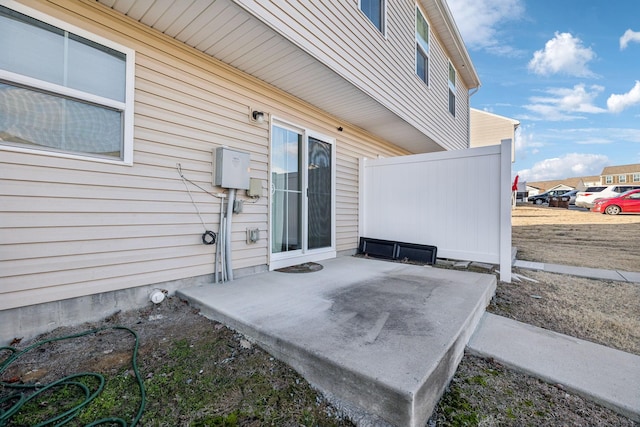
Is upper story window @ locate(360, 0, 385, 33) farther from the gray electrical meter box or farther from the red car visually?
the red car

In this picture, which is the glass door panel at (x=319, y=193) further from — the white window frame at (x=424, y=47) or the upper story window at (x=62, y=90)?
the white window frame at (x=424, y=47)

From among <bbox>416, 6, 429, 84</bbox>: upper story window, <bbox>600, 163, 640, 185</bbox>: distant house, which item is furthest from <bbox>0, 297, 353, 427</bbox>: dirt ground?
<bbox>600, 163, 640, 185</bbox>: distant house

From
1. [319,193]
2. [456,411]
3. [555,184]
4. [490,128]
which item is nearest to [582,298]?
[456,411]

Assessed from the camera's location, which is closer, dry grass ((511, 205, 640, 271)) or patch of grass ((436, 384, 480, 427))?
patch of grass ((436, 384, 480, 427))

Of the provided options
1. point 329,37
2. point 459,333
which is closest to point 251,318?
point 459,333

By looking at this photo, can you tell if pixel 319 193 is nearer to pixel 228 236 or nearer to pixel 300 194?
pixel 300 194

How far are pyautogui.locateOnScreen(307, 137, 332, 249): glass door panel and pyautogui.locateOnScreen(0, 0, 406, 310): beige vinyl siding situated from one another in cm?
94

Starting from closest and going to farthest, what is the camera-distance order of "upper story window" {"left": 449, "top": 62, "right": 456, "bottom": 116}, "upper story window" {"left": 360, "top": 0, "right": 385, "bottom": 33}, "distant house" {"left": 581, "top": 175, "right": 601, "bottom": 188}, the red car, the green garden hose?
the green garden hose → "upper story window" {"left": 360, "top": 0, "right": 385, "bottom": 33} → "upper story window" {"left": 449, "top": 62, "right": 456, "bottom": 116} → the red car → "distant house" {"left": 581, "top": 175, "right": 601, "bottom": 188}

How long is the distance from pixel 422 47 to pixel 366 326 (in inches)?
259

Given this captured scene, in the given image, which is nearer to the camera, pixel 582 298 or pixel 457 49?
pixel 582 298

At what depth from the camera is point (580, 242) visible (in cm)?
750

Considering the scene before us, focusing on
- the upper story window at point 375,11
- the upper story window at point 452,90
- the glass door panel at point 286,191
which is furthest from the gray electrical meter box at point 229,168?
the upper story window at point 452,90

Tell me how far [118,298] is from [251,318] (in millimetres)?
1343

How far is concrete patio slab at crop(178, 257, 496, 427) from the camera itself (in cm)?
138
